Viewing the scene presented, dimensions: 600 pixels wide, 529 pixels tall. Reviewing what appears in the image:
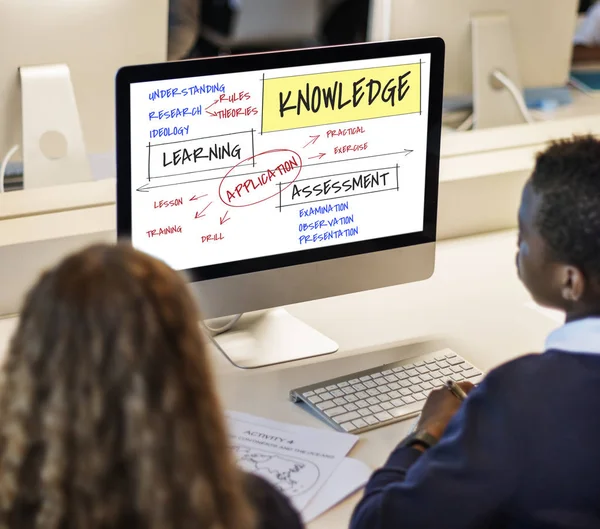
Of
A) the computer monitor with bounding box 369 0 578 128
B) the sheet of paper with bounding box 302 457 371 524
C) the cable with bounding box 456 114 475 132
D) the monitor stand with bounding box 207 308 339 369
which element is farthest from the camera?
the cable with bounding box 456 114 475 132

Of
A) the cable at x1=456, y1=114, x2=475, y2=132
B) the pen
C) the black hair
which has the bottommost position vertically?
the pen

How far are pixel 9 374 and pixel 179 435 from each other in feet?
0.42

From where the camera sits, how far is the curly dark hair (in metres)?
0.66

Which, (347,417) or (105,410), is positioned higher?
(105,410)

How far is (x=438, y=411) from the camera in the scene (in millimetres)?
1156

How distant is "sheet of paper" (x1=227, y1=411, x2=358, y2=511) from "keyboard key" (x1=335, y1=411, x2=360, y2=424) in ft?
0.09

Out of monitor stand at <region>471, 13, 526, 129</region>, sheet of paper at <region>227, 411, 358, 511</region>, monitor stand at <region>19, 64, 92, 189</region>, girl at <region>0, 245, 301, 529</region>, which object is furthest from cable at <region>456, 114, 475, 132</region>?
girl at <region>0, 245, 301, 529</region>

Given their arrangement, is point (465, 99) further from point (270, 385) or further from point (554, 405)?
point (554, 405)

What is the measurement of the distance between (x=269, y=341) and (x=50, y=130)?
656 millimetres

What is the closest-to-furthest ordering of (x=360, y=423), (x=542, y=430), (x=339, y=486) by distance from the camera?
(x=542, y=430) < (x=339, y=486) < (x=360, y=423)

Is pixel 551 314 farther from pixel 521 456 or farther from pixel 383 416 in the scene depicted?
pixel 521 456

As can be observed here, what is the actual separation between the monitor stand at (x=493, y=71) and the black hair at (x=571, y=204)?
1.26 meters

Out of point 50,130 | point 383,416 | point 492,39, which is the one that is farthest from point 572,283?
point 492,39

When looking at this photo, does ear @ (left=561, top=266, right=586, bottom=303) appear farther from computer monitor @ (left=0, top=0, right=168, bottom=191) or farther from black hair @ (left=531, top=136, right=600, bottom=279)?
computer monitor @ (left=0, top=0, right=168, bottom=191)
